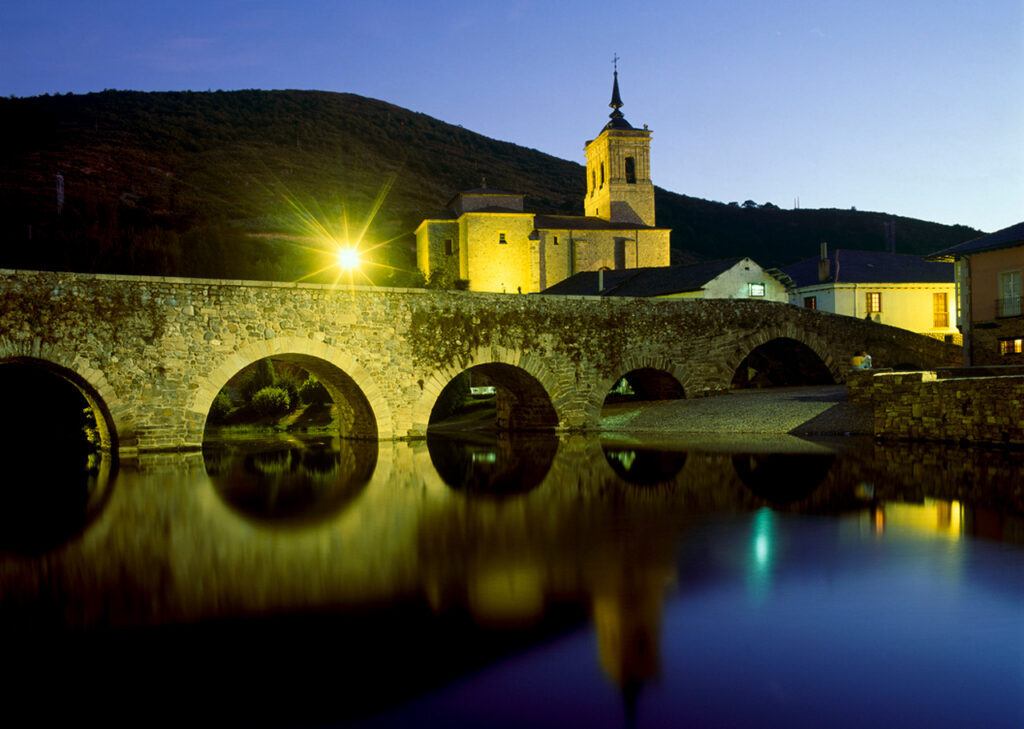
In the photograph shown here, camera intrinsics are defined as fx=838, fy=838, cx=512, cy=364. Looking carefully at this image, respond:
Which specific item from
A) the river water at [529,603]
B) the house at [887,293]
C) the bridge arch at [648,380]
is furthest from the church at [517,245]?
the river water at [529,603]

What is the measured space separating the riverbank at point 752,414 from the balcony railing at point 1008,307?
15.2 ft

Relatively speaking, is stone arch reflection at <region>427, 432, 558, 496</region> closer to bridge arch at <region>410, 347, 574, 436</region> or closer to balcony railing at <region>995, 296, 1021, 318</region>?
bridge arch at <region>410, 347, 574, 436</region>

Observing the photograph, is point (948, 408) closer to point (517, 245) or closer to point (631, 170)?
point (517, 245)

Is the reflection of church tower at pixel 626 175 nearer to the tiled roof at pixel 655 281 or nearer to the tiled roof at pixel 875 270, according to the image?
the tiled roof at pixel 655 281

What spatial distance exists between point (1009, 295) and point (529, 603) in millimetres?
21291

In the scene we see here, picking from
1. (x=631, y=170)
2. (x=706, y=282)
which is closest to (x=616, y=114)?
(x=631, y=170)

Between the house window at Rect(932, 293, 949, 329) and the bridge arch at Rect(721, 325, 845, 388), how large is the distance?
11.5 meters

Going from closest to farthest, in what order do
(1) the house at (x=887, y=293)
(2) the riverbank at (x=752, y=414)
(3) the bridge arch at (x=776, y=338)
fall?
(2) the riverbank at (x=752, y=414) → (3) the bridge arch at (x=776, y=338) → (1) the house at (x=887, y=293)

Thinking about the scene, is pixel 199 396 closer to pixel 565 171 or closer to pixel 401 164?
pixel 401 164

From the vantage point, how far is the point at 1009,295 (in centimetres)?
2231

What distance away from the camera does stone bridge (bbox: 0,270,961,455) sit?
49.6 feet

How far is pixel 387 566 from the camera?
281 inches

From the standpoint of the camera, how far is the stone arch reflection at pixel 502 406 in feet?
70.2

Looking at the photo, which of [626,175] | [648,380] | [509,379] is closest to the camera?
[509,379]
